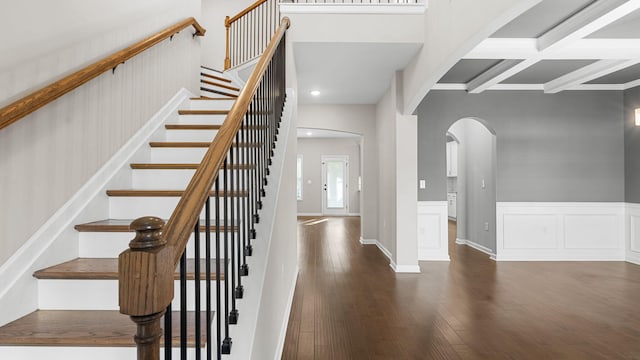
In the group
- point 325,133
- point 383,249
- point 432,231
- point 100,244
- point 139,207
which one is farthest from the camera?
point 325,133

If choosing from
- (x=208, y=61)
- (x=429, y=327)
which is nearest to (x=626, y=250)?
(x=429, y=327)

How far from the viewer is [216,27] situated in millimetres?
7316

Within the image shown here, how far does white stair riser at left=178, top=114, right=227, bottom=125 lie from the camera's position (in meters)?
3.04

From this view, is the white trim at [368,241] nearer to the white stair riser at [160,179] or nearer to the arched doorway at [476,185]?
the arched doorway at [476,185]

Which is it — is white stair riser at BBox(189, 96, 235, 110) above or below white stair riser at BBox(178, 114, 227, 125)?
above

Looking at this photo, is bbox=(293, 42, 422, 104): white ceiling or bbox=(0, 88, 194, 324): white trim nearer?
bbox=(0, 88, 194, 324): white trim

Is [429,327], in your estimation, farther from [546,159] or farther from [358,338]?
[546,159]

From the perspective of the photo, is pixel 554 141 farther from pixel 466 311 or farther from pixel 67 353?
pixel 67 353

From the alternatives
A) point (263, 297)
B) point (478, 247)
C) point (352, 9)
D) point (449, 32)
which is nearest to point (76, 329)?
point (263, 297)

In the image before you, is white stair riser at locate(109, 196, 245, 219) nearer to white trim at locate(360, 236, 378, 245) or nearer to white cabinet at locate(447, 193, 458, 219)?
white trim at locate(360, 236, 378, 245)

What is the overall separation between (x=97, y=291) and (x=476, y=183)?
19.5 feet

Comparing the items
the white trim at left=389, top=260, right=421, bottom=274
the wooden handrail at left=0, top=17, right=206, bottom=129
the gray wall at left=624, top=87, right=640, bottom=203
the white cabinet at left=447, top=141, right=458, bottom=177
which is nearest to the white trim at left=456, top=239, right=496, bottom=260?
the white trim at left=389, top=260, right=421, bottom=274

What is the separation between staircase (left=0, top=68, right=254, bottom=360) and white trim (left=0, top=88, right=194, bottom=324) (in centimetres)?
4

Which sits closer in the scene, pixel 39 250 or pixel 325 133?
pixel 39 250
